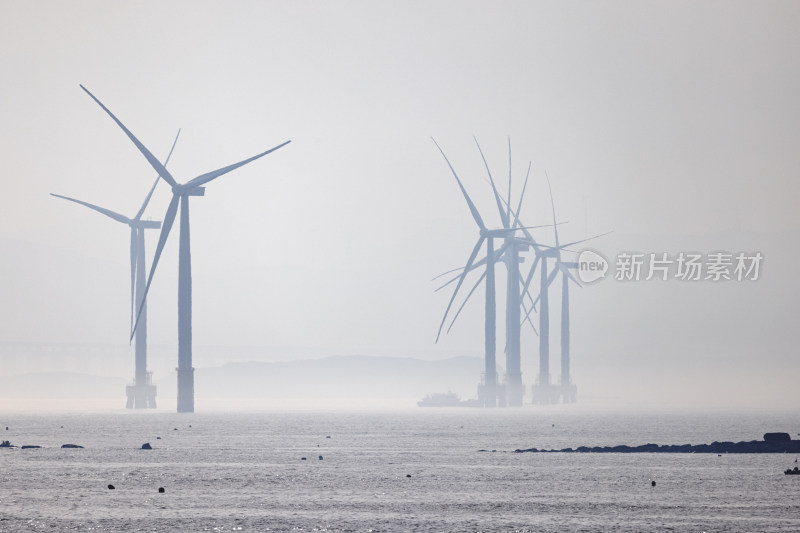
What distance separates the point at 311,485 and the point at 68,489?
681 inches

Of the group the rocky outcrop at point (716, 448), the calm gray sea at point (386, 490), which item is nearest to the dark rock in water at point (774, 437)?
the rocky outcrop at point (716, 448)

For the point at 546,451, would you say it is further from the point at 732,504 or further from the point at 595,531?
the point at 595,531

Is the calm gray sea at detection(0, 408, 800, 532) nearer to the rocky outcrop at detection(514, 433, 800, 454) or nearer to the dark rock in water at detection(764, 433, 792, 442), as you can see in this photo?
the rocky outcrop at detection(514, 433, 800, 454)

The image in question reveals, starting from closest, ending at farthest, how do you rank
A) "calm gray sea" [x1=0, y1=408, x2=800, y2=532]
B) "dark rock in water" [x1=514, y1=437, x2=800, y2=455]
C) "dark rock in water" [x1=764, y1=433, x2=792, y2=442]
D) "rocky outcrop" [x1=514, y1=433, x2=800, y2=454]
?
"calm gray sea" [x1=0, y1=408, x2=800, y2=532], "dark rock in water" [x1=514, y1=437, x2=800, y2=455], "rocky outcrop" [x1=514, y1=433, x2=800, y2=454], "dark rock in water" [x1=764, y1=433, x2=792, y2=442]

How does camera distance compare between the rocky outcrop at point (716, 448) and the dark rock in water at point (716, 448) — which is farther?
the rocky outcrop at point (716, 448)

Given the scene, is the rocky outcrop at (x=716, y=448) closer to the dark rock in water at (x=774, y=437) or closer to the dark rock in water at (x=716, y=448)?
the dark rock in water at (x=716, y=448)

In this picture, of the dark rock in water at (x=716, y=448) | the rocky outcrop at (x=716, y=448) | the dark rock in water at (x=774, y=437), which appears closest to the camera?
the dark rock in water at (x=716, y=448)

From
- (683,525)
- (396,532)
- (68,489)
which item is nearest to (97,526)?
(396,532)

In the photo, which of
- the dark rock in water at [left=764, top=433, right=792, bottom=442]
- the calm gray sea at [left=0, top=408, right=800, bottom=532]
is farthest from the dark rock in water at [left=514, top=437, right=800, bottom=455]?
the calm gray sea at [left=0, top=408, right=800, bottom=532]

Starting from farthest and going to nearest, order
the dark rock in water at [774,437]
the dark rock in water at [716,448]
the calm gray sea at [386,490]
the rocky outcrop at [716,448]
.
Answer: the dark rock in water at [774,437], the rocky outcrop at [716,448], the dark rock in water at [716,448], the calm gray sea at [386,490]

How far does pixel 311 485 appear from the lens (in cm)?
10506

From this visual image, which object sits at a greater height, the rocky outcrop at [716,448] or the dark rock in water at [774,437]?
the dark rock in water at [774,437]

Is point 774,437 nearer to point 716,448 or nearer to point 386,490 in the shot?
point 716,448

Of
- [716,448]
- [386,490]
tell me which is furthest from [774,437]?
[386,490]
